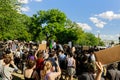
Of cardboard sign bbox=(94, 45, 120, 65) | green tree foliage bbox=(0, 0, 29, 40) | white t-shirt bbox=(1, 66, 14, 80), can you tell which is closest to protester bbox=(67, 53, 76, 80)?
white t-shirt bbox=(1, 66, 14, 80)

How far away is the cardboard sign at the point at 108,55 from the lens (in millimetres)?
7141

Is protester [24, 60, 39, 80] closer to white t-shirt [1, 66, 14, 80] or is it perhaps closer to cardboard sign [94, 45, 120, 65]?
white t-shirt [1, 66, 14, 80]

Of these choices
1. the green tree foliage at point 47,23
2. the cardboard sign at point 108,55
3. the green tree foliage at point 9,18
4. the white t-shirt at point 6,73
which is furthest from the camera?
the green tree foliage at point 47,23

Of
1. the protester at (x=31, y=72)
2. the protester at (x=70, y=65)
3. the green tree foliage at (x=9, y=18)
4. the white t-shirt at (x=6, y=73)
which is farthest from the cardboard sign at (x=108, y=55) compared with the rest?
the green tree foliage at (x=9, y=18)

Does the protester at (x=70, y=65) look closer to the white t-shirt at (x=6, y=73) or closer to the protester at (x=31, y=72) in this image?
the white t-shirt at (x=6, y=73)

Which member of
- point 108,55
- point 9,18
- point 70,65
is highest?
point 9,18

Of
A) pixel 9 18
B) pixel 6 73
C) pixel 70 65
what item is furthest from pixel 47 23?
pixel 6 73

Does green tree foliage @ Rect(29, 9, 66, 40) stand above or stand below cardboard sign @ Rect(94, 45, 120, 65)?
above

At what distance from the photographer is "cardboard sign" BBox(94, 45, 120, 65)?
281 inches

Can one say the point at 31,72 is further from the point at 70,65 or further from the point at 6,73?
the point at 70,65

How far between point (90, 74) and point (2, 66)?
11.4ft

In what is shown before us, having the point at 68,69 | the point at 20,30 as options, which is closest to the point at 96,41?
the point at 20,30

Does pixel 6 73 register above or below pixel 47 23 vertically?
below

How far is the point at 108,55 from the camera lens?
732 centimetres
